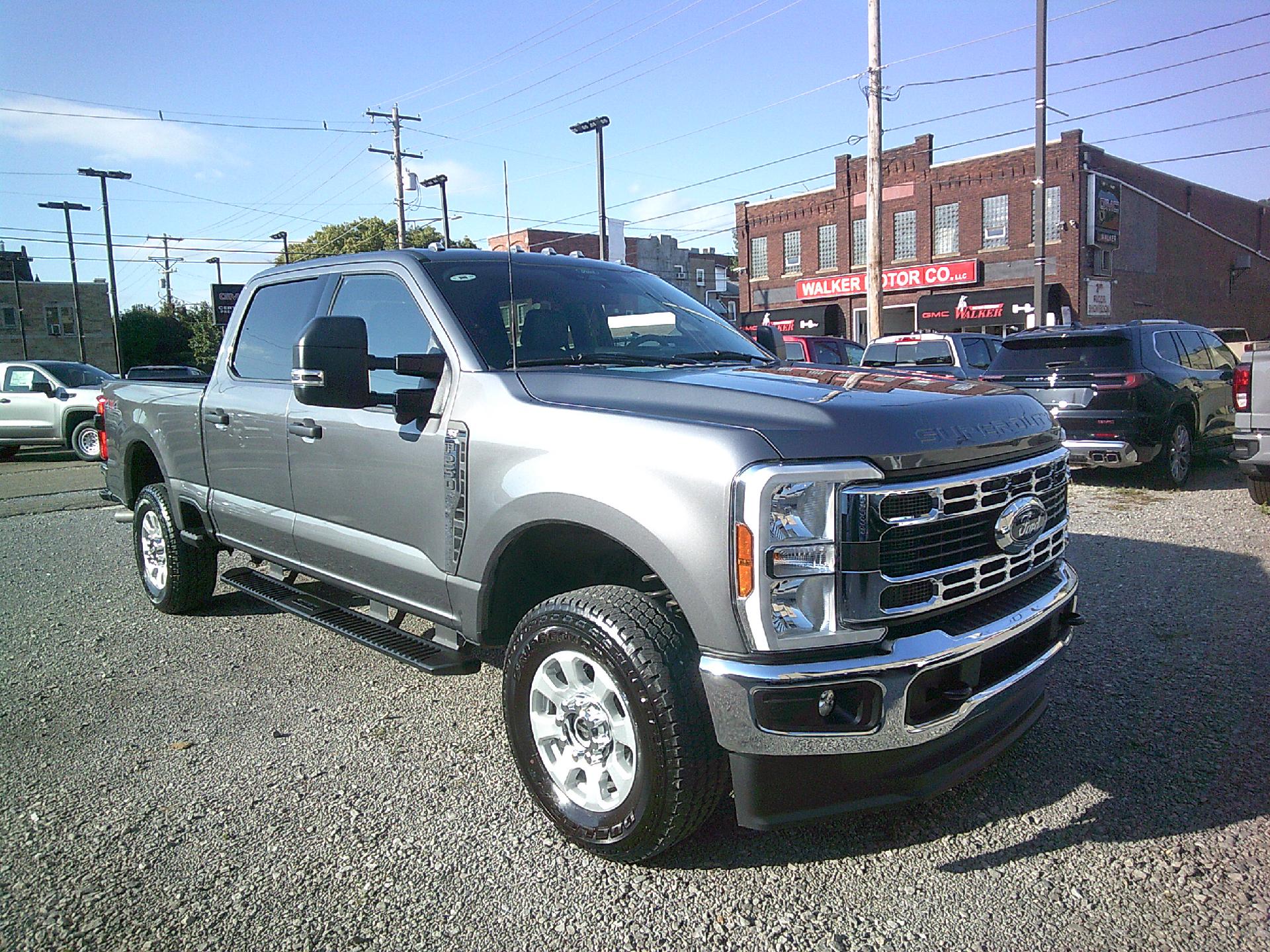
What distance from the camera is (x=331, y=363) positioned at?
3.21 m

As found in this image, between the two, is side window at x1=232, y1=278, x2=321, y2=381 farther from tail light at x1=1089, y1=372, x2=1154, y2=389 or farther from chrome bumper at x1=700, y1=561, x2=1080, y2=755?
tail light at x1=1089, y1=372, x2=1154, y2=389

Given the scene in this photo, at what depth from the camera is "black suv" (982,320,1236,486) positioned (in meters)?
9.18

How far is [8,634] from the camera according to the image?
5.34 m

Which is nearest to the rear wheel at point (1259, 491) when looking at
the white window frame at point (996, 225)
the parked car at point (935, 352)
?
the parked car at point (935, 352)

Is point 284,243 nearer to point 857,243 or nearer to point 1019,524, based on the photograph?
point 857,243

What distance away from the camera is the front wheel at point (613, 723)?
250 centimetres

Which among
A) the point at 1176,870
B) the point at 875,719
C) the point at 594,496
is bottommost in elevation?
the point at 1176,870

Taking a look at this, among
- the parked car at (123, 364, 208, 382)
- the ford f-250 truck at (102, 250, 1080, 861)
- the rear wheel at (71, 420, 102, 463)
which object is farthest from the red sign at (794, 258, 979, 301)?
the ford f-250 truck at (102, 250, 1080, 861)

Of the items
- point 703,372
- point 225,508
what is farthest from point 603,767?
point 225,508

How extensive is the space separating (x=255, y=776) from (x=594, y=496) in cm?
187

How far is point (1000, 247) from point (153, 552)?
3490cm

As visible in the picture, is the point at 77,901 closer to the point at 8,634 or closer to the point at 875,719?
the point at 875,719

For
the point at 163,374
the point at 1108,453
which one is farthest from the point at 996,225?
the point at 163,374

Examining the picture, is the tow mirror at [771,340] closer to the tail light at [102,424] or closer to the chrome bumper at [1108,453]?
the tail light at [102,424]
